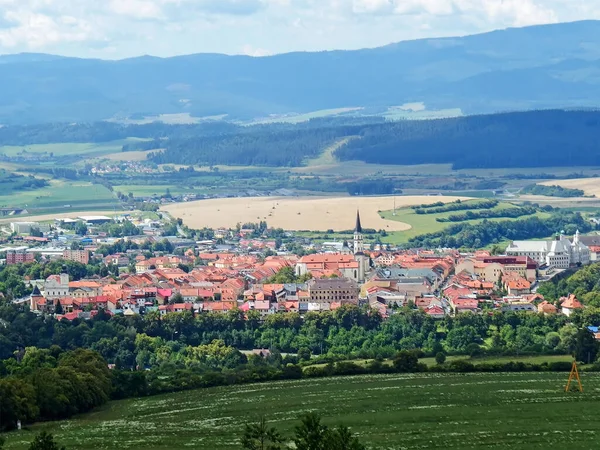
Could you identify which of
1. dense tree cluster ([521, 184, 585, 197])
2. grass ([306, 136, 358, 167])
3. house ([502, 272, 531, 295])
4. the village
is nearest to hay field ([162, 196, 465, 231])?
dense tree cluster ([521, 184, 585, 197])

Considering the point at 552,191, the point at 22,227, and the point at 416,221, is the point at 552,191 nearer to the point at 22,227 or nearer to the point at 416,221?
the point at 416,221

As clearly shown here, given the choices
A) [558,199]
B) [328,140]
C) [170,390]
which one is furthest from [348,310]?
[328,140]

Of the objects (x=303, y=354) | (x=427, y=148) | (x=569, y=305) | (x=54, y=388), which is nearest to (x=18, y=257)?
(x=303, y=354)

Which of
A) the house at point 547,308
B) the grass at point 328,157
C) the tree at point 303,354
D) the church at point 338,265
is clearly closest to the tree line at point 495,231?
the church at point 338,265

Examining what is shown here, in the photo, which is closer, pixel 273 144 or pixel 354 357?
pixel 354 357

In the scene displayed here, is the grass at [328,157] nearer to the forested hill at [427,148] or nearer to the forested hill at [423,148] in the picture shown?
the forested hill at [423,148]

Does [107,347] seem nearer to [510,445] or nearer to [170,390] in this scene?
[170,390]
